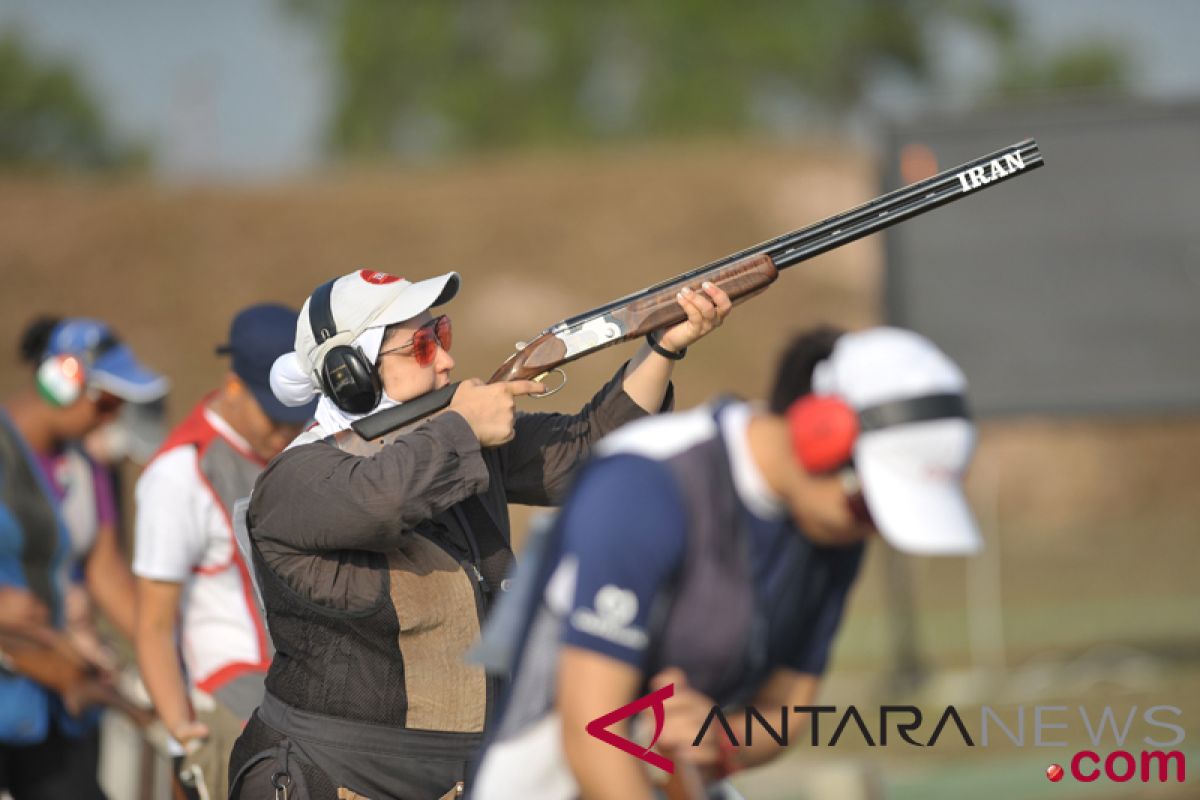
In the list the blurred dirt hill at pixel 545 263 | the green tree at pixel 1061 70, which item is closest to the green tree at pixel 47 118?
the blurred dirt hill at pixel 545 263

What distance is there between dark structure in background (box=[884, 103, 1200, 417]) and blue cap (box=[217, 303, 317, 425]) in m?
7.74

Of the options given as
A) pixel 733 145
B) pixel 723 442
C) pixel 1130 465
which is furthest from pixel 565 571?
pixel 733 145

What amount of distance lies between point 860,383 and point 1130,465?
83.4 ft

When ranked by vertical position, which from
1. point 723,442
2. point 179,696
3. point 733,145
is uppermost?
point 733,145

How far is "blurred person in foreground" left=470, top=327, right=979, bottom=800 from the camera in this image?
285 cm

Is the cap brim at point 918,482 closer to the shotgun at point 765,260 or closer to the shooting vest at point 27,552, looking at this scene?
the shotgun at point 765,260

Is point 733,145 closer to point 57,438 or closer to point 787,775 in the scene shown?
point 787,775

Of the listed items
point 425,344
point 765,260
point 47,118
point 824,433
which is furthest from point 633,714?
point 47,118

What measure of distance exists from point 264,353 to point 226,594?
0.85 metres

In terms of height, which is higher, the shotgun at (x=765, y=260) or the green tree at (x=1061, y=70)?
the green tree at (x=1061, y=70)

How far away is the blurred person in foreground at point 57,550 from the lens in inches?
225

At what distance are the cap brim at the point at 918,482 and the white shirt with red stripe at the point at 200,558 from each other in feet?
10.7

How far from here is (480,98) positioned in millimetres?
43594

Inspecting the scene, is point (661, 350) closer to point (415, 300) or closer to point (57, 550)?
point (415, 300)
